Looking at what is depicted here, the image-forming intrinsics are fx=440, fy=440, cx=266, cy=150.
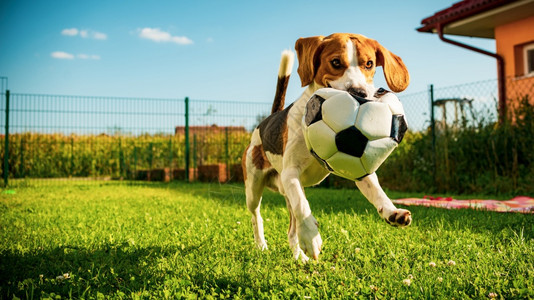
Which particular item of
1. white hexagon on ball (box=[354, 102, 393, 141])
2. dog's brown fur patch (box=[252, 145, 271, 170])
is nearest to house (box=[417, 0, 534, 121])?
dog's brown fur patch (box=[252, 145, 271, 170])

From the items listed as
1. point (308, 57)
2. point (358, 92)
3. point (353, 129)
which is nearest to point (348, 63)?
point (358, 92)

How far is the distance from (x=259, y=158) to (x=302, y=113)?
0.84 m

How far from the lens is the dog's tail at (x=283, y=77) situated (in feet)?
12.3

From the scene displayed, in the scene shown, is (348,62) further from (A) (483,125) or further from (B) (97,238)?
(A) (483,125)

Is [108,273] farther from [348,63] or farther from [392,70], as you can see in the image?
[392,70]

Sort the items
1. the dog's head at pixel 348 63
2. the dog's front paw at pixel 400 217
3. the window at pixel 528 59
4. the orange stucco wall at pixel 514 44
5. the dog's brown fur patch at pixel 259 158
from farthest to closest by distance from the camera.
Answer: the window at pixel 528 59
the orange stucco wall at pixel 514 44
the dog's brown fur patch at pixel 259 158
the dog's head at pixel 348 63
the dog's front paw at pixel 400 217

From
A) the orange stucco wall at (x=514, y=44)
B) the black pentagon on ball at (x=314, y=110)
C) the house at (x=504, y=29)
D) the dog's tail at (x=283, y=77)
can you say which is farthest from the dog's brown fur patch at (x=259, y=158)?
the orange stucco wall at (x=514, y=44)

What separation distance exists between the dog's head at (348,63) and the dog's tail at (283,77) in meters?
0.88

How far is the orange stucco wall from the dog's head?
30.4 ft

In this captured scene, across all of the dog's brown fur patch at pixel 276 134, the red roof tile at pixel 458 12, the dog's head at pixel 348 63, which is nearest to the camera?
the dog's head at pixel 348 63

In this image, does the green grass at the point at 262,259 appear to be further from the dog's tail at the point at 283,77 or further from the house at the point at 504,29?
the house at the point at 504,29

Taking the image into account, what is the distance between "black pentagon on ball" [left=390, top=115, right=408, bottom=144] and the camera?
2.38 meters

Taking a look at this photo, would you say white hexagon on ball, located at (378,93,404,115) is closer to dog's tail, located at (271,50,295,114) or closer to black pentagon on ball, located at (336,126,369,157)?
black pentagon on ball, located at (336,126,369,157)

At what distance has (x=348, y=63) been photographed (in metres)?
A: 2.51
